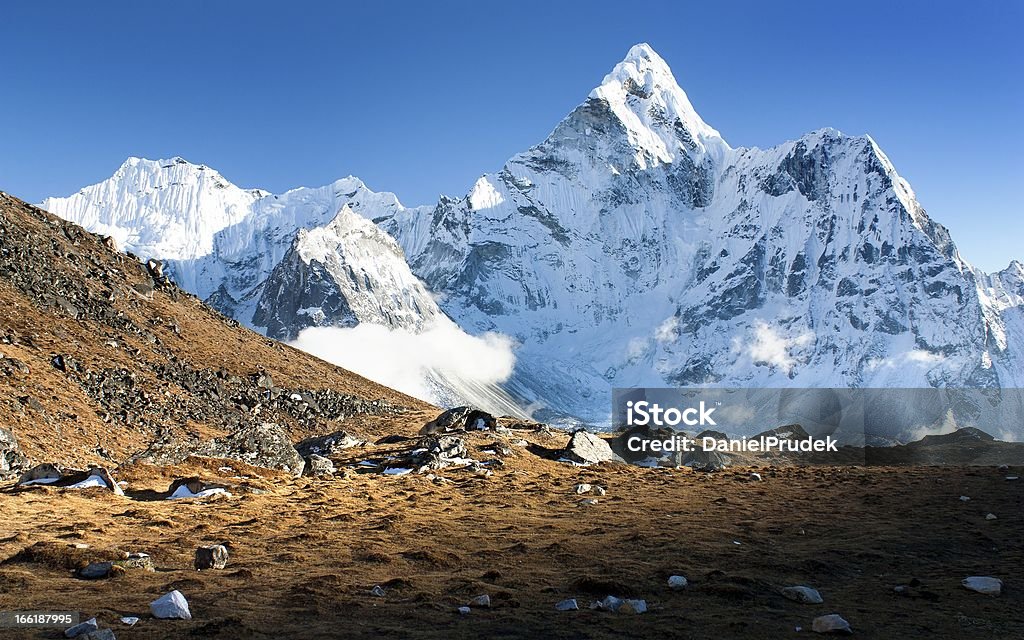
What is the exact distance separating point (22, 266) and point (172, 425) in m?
22.6

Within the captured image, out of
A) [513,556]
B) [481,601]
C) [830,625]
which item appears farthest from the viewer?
[513,556]

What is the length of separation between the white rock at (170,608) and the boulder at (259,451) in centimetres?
3177

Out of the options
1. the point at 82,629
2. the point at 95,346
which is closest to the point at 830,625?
the point at 82,629

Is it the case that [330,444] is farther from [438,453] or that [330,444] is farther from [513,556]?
[513,556]

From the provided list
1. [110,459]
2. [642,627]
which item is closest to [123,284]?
[110,459]

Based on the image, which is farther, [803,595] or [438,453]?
[438,453]

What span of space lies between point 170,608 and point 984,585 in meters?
21.9

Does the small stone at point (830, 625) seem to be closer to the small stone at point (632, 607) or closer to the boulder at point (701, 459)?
the small stone at point (632, 607)

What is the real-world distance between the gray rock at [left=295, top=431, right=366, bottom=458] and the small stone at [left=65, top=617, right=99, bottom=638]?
42.2 m

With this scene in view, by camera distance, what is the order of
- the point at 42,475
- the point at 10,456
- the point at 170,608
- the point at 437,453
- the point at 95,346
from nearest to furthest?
the point at 170,608, the point at 42,475, the point at 10,456, the point at 437,453, the point at 95,346

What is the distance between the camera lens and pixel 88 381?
184 ft

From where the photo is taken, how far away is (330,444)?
58625 millimetres

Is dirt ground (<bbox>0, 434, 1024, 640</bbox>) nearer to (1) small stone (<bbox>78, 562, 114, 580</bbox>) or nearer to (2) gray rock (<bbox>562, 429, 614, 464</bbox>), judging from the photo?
(1) small stone (<bbox>78, 562, 114, 580</bbox>)

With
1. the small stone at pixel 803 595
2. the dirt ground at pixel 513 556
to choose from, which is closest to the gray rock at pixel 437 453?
the dirt ground at pixel 513 556
